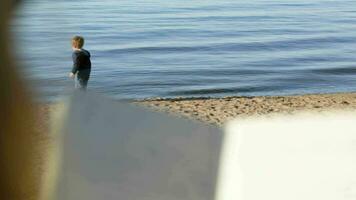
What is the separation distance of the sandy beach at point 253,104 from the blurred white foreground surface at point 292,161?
24.1 feet

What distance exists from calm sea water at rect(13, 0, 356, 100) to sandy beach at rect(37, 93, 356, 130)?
0.67m

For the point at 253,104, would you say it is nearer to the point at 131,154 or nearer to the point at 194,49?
the point at 194,49

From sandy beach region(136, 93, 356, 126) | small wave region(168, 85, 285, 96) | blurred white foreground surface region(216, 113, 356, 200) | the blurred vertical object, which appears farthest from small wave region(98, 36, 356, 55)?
the blurred vertical object

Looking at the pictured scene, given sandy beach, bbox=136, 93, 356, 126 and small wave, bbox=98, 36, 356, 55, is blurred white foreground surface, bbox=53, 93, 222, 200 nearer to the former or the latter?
sandy beach, bbox=136, 93, 356, 126

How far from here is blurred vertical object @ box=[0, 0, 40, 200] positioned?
0.36m

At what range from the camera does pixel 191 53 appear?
624 inches

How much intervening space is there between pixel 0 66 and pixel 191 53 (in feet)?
51.0

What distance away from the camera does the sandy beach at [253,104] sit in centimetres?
831

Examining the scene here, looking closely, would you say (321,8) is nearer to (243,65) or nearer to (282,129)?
(243,65)

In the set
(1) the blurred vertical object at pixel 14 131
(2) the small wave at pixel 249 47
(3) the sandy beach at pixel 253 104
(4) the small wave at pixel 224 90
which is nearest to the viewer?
(1) the blurred vertical object at pixel 14 131

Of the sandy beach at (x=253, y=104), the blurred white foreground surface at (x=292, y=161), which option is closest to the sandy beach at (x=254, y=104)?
the sandy beach at (x=253, y=104)

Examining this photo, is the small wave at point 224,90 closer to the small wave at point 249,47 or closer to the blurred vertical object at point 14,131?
the small wave at point 249,47

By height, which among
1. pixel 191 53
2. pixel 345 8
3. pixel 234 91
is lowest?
pixel 234 91

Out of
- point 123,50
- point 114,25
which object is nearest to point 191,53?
point 123,50
